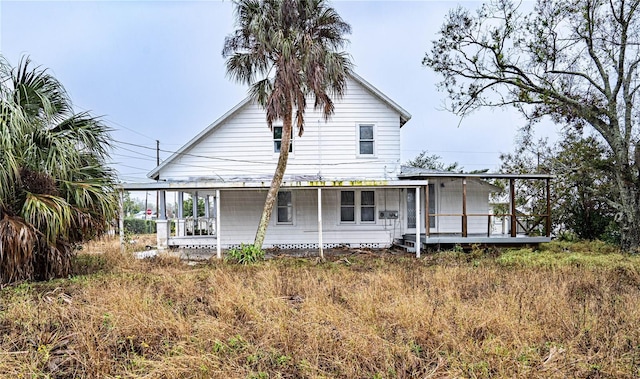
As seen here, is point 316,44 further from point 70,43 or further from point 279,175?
point 70,43

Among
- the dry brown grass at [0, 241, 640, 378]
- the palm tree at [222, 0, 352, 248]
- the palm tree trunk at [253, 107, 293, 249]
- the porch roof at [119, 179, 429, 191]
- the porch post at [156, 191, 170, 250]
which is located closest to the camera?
the dry brown grass at [0, 241, 640, 378]

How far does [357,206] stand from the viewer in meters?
16.0

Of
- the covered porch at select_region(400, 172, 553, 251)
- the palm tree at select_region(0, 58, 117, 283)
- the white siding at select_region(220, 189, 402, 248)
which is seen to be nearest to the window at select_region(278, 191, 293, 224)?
the white siding at select_region(220, 189, 402, 248)

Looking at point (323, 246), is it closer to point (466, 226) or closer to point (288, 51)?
point (466, 226)

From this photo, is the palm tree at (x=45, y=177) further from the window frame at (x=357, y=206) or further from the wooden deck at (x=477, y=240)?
the wooden deck at (x=477, y=240)

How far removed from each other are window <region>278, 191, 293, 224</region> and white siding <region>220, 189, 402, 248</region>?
20 centimetres

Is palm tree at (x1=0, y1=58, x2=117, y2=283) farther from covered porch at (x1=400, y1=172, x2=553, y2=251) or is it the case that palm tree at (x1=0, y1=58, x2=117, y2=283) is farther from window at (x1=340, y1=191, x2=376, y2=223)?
covered porch at (x1=400, y1=172, x2=553, y2=251)

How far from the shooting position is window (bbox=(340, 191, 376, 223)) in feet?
52.7

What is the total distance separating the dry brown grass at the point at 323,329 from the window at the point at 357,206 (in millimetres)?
8195

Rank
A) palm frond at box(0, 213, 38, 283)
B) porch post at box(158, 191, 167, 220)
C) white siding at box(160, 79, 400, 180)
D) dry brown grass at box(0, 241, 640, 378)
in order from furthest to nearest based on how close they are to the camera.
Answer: white siding at box(160, 79, 400, 180)
porch post at box(158, 191, 167, 220)
palm frond at box(0, 213, 38, 283)
dry brown grass at box(0, 241, 640, 378)

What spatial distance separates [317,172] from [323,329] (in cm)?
1105

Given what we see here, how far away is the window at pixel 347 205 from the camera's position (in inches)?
634

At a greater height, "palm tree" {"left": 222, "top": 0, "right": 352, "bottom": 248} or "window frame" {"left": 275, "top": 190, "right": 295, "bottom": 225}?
"palm tree" {"left": 222, "top": 0, "right": 352, "bottom": 248}

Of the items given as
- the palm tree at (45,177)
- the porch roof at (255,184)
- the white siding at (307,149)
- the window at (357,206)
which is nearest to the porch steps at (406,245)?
the window at (357,206)
